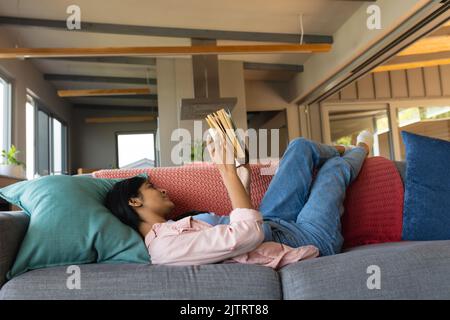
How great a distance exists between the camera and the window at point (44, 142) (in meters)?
7.02

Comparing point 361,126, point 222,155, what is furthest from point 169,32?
point 222,155

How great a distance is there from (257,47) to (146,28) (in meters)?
1.73

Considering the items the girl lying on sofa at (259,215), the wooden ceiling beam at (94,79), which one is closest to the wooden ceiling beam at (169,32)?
the wooden ceiling beam at (94,79)

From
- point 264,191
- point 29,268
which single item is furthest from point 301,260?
point 29,268

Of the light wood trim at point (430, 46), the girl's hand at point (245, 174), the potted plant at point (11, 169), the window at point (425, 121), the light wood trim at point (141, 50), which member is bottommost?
the girl's hand at point (245, 174)

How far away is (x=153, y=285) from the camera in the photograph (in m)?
1.23

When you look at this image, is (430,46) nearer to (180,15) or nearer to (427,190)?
(180,15)

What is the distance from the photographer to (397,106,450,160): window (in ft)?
21.6

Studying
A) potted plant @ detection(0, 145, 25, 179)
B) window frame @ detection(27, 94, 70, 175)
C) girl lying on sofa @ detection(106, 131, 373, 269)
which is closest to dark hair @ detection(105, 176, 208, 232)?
girl lying on sofa @ detection(106, 131, 373, 269)

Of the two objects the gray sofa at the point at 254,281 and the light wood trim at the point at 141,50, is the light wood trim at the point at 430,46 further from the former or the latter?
the gray sofa at the point at 254,281

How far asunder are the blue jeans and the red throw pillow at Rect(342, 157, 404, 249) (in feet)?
0.32

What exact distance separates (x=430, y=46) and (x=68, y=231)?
218 inches

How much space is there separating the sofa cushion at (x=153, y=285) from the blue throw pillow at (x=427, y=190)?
84cm
